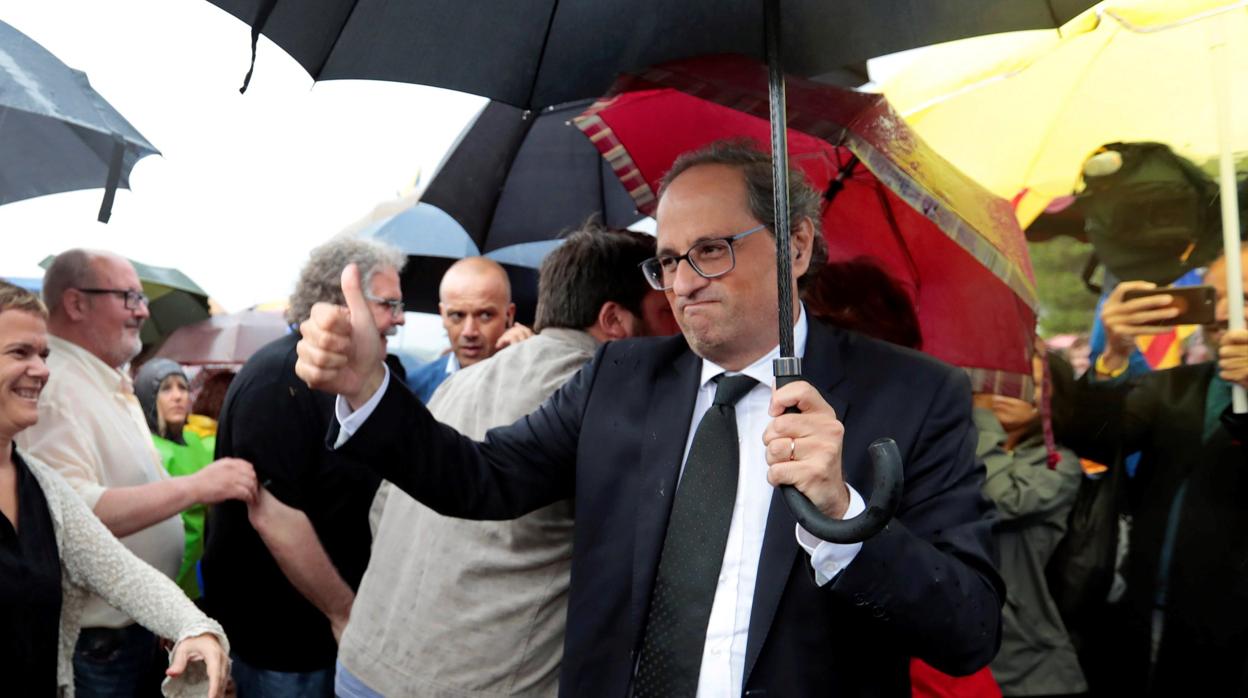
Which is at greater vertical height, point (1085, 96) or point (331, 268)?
point (1085, 96)

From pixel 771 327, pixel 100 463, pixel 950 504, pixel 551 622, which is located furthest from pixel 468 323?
pixel 950 504

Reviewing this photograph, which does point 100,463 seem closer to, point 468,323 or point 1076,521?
point 468,323

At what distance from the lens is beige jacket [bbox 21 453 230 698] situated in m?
2.88

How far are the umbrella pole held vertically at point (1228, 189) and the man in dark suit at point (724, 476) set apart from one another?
1027 mm

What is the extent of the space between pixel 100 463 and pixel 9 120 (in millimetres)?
1570

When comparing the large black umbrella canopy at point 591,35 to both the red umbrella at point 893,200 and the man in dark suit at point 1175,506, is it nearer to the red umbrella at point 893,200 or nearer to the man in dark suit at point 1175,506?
the red umbrella at point 893,200

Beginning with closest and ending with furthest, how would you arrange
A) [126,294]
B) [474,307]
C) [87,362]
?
[87,362], [126,294], [474,307]

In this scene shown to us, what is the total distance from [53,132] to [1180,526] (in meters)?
3.19

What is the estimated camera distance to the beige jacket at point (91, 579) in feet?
9.46

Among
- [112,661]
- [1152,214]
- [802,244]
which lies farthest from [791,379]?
[112,661]

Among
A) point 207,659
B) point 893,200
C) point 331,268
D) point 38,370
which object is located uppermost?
point 893,200

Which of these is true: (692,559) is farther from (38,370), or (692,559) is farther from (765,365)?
(38,370)

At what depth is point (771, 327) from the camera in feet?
7.83

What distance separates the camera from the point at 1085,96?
3.13 meters
